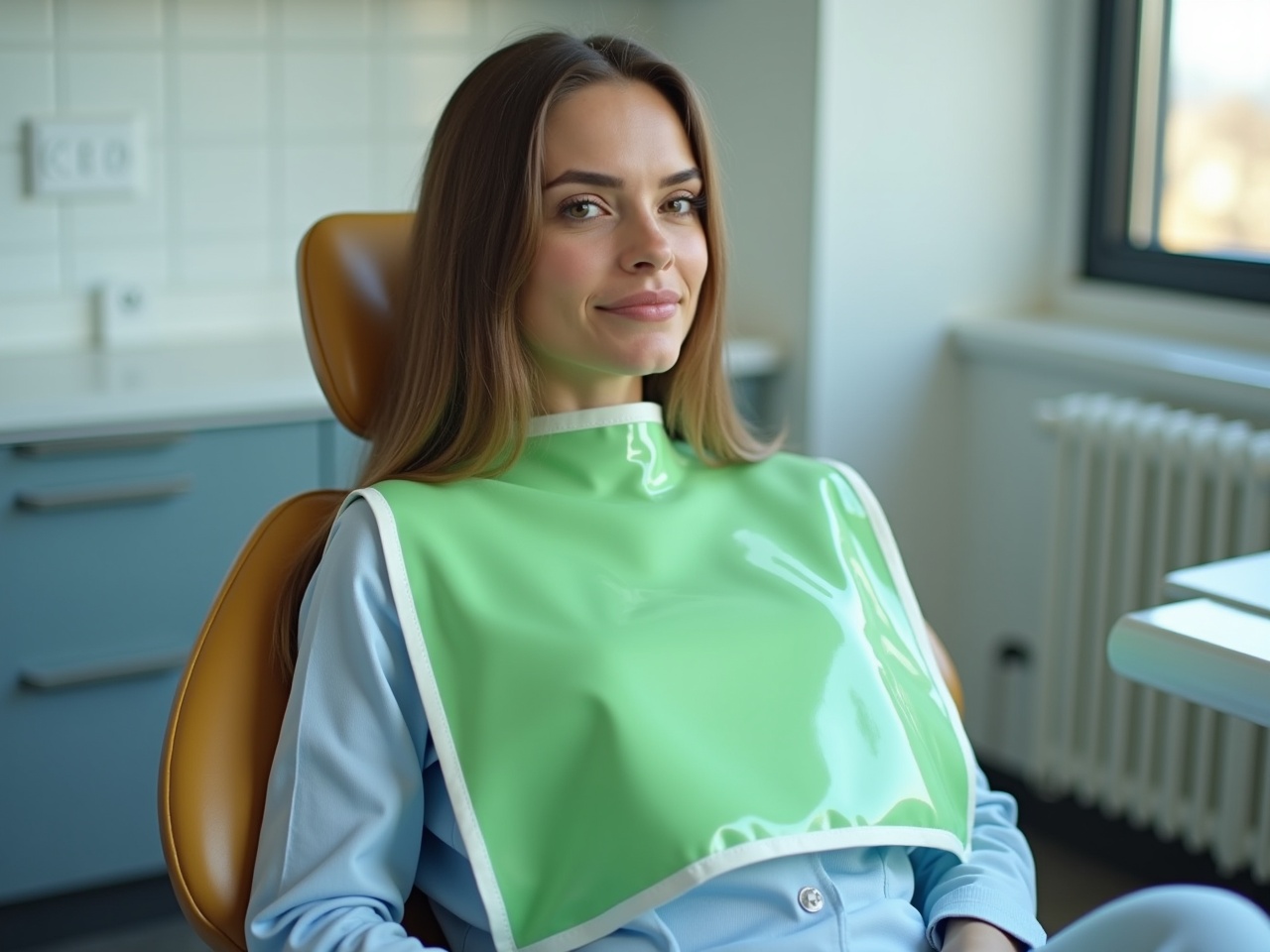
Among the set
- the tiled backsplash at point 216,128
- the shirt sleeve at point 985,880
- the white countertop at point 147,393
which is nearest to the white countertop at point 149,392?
the white countertop at point 147,393

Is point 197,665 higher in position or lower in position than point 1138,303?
lower

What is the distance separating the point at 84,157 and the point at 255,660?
1.47m

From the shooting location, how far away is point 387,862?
3.98 ft

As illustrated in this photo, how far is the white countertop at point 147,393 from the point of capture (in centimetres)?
213

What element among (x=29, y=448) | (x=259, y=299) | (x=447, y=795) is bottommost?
(x=447, y=795)

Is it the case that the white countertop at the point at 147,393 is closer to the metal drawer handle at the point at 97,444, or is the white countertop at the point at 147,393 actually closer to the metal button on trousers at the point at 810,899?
the metal drawer handle at the point at 97,444

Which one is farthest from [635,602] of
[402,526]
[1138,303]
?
[1138,303]

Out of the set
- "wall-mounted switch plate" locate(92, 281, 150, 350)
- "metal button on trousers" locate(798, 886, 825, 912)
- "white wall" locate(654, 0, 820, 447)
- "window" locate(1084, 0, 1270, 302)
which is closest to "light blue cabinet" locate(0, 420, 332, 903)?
"wall-mounted switch plate" locate(92, 281, 150, 350)

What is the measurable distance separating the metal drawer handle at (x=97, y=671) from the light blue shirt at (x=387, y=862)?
3.32ft

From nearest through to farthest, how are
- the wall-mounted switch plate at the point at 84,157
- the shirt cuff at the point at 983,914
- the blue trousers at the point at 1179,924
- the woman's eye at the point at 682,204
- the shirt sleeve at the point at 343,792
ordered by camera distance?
the blue trousers at the point at 1179,924 → the shirt sleeve at the point at 343,792 → the shirt cuff at the point at 983,914 → the woman's eye at the point at 682,204 → the wall-mounted switch plate at the point at 84,157

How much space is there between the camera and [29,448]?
6.97ft

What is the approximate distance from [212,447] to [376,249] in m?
0.84

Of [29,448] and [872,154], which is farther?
[872,154]

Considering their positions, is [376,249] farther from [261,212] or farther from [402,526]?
[261,212]
